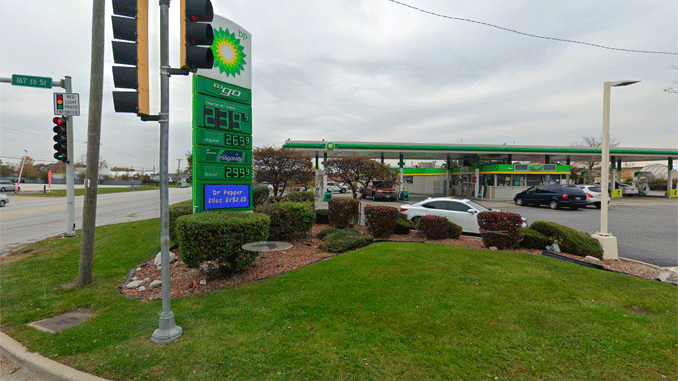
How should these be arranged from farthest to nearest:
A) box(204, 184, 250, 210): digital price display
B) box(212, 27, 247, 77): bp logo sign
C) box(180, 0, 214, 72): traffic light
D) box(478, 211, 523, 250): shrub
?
1. box(478, 211, 523, 250): shrub
2. box(212, 27, 247, 77): bp logo sign
3. box(204, 184, 250, 210): digital price display
4. box(180, 0, 214, 72): traffic light

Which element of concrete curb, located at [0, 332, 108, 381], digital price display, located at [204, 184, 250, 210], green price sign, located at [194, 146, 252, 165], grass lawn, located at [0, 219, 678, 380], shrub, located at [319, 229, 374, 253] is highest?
green price sign, located at [194, 146, 252, 165]

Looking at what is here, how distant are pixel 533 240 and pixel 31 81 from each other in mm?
14600

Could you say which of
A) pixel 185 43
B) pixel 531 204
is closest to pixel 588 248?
pixel 185 43

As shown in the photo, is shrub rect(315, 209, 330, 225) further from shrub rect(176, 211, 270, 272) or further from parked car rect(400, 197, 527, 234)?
shrub rect(176, 211, 270, 272)

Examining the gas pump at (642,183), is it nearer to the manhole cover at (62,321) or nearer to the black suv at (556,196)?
the black suv at (556,196)

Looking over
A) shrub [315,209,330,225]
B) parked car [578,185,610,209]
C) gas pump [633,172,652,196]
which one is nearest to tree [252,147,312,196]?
shrub [315,209,330,225]

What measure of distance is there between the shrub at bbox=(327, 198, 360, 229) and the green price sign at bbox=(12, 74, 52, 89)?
931 cm

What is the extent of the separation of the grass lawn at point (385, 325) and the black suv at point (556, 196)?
16.5 meters

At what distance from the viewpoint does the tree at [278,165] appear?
15672 mm

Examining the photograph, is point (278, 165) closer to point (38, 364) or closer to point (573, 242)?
point (573, 242)

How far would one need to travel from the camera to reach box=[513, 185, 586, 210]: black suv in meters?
18.5

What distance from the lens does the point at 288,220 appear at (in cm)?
771

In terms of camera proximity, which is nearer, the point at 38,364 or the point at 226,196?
the point at 38,364

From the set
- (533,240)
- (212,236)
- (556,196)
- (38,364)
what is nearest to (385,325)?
(212,236)
